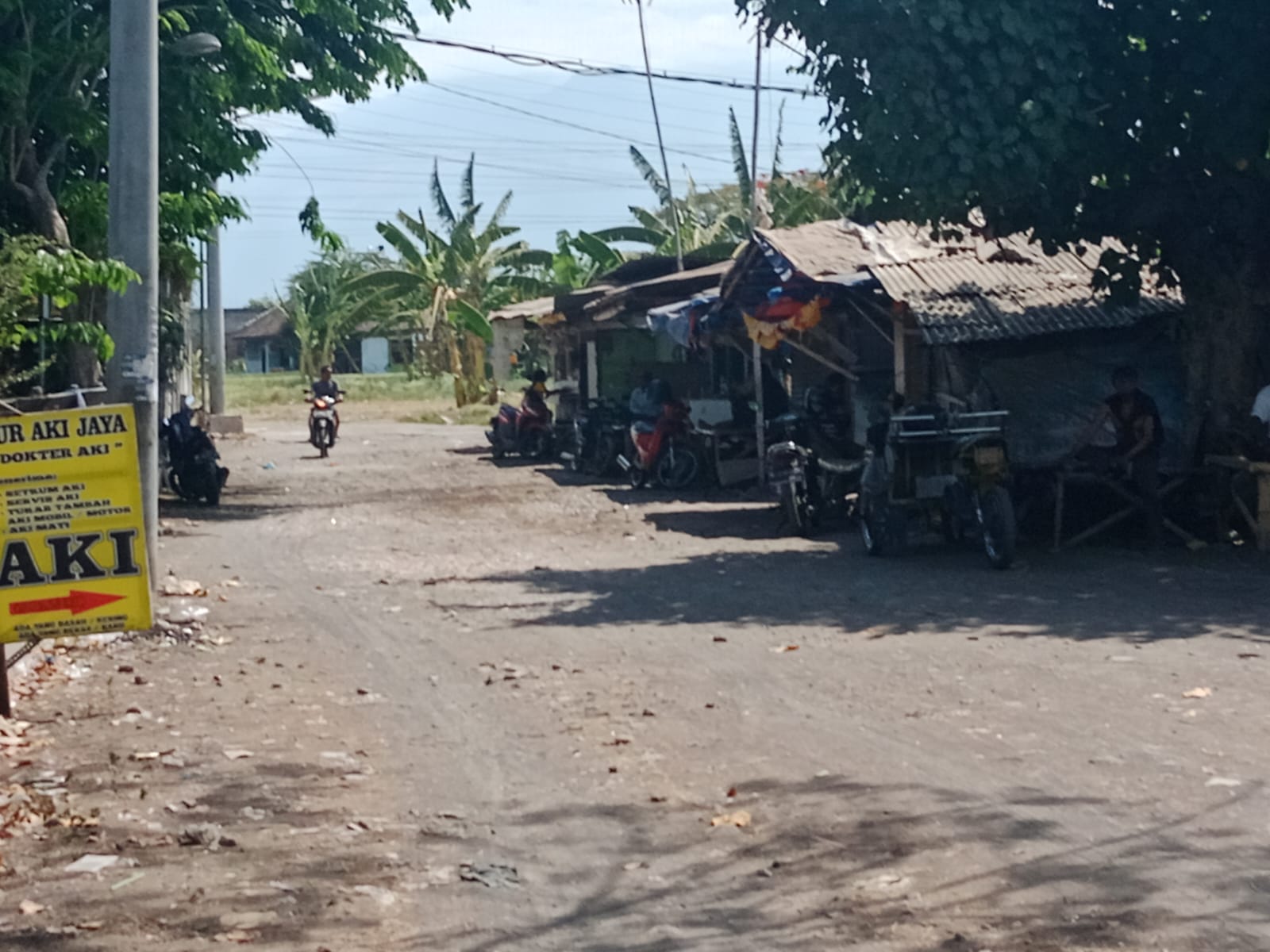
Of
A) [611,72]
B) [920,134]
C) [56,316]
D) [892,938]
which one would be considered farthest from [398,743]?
[611,72]

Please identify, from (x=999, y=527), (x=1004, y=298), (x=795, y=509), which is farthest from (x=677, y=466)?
(x=999, y=527)

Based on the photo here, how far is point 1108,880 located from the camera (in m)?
5.45

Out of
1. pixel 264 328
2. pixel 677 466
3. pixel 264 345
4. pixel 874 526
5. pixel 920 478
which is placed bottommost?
pixel 874 526

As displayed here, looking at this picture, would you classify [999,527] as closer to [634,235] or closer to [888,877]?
[888,877]

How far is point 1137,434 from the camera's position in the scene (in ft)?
47.9

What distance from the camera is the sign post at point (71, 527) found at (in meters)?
7.77

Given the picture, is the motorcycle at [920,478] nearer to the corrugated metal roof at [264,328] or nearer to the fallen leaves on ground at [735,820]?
the fallen leaves on ground at [735,820]

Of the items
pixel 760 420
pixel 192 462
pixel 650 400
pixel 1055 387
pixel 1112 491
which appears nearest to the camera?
pixel 1112 491

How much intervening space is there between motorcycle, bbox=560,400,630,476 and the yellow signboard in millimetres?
17168

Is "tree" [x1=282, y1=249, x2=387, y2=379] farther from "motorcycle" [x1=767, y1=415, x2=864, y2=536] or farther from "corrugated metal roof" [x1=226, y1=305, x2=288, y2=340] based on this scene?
"motorcycle" [x1=767, y1=415, x2=864, y2=536]

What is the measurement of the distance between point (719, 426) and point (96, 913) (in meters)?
17.5

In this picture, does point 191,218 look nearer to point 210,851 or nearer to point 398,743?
point 398,743

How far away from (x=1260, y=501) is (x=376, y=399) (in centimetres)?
4149

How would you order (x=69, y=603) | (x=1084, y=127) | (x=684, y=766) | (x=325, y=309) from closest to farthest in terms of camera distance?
(x=684, y=766), (x=69, y=603), (x=1084, y=127), (x=325, y=309)
